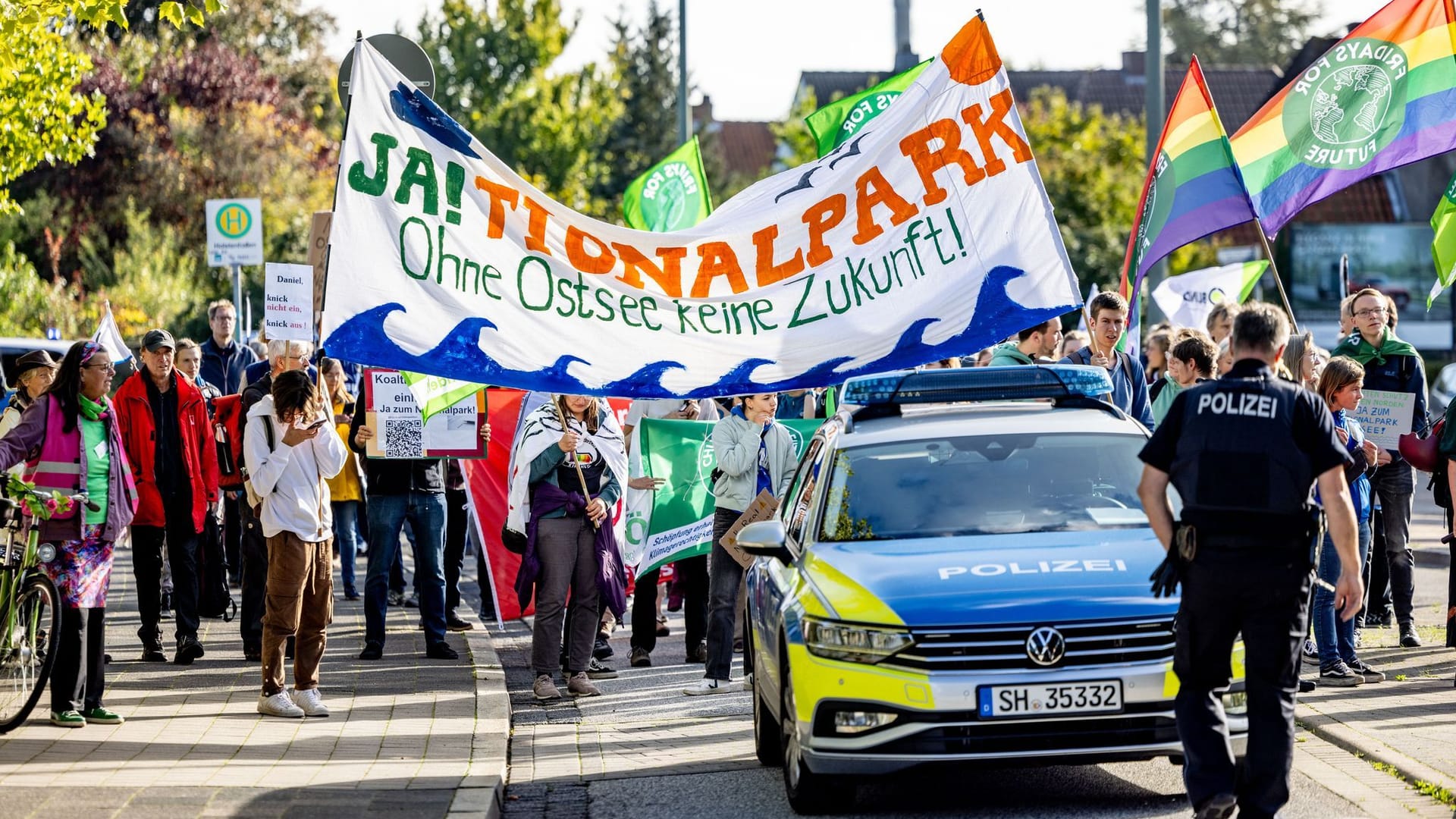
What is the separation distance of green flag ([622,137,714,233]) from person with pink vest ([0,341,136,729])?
903 cm

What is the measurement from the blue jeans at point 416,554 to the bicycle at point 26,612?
283cm

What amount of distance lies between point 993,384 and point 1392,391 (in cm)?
387

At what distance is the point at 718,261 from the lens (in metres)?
9.77

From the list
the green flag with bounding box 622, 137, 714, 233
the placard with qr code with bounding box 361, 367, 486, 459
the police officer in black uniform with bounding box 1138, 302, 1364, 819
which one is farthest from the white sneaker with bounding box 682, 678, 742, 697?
the green flag with bounding box 622, 137, 714, 233

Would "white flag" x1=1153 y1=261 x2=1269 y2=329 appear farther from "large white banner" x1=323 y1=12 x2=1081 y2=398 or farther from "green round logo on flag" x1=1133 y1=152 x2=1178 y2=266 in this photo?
"large white banner" x1=323 y1=12 x2=1081 y2=398

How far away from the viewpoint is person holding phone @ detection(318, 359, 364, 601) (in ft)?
48.9

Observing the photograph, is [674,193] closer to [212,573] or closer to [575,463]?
[212,573]

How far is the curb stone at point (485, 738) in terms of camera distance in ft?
24.7

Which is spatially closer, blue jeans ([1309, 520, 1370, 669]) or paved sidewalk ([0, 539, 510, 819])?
paved sidewalk ([0, 539, 510, 819])

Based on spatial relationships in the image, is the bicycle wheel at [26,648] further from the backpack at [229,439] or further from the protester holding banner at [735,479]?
the protester holding banner at [735,479]

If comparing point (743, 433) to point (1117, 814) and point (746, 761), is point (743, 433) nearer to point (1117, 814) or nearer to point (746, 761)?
point (746, 761)

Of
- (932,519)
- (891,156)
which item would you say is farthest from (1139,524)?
(891,156)

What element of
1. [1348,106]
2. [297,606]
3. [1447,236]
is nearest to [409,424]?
[297,606]

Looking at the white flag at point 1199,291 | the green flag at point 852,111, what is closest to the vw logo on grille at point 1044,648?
the green flag at point 852,111
